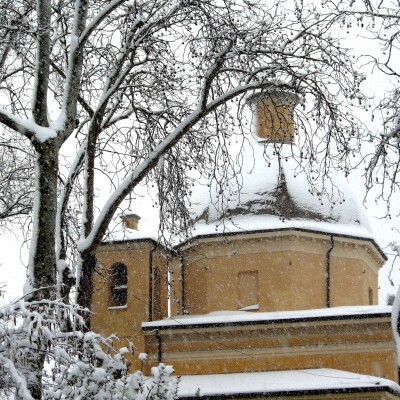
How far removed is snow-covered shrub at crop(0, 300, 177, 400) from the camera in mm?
5918

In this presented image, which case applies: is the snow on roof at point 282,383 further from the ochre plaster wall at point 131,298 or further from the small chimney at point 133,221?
the small chimney at point 133,221

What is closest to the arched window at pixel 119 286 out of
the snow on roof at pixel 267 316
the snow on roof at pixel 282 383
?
the snow on roof at pixel 267 316

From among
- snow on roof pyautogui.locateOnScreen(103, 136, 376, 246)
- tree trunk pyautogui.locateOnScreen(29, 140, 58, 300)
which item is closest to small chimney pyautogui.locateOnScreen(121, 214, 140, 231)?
snow on roof pyautogui.locateOnScreen(103, 136, 376, 246)

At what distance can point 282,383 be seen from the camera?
56.8 feet

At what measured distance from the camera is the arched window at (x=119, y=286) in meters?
21.5

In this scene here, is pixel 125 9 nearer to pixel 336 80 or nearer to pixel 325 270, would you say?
pixel 336 80

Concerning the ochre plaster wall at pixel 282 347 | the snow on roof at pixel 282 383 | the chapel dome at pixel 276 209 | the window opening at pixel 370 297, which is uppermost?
the chapel dome at pixel 276 209

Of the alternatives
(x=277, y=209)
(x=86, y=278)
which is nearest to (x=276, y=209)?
(x=277, y=209)

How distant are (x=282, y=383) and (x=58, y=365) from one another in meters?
11.7

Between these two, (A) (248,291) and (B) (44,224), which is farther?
(A) (248,291)

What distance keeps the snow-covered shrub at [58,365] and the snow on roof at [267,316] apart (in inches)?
501

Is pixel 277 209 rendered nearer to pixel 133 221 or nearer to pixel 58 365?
pixel 133 221

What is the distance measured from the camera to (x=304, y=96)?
1034 cm

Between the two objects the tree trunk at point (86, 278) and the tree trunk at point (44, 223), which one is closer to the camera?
the tree trunk at point (44, 223)
